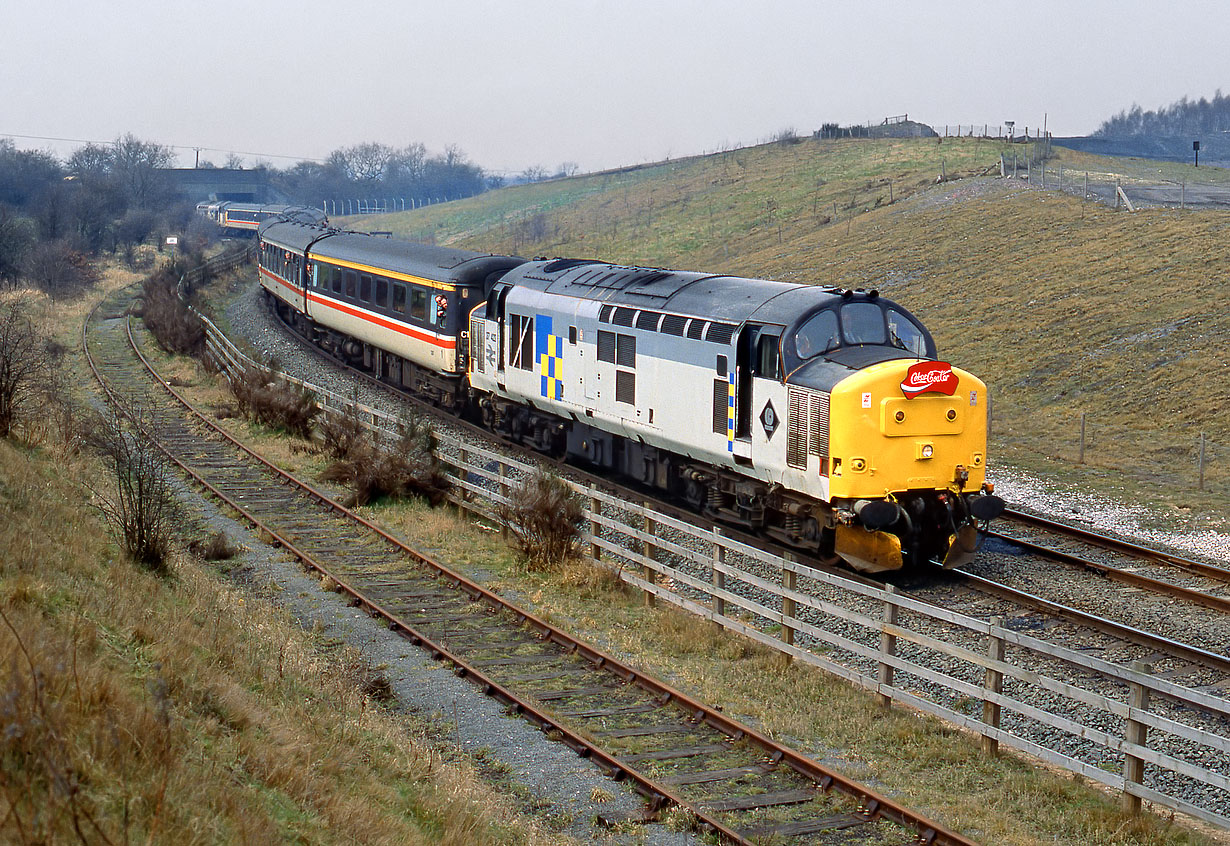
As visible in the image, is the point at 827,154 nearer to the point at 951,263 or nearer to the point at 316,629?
the point at 951,263

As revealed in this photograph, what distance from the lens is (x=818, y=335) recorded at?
15578 mm

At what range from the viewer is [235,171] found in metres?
162

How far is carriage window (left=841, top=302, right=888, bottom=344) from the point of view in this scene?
15.7 metres

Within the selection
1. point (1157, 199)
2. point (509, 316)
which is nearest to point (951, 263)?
point (1157, 199)

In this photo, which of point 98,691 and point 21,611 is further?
point 21,611

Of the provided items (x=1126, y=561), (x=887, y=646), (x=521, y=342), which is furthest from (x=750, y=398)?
(x=521, y=342)

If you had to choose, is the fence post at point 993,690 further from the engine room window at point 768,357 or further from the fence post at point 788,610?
the engine room window at point 768,357

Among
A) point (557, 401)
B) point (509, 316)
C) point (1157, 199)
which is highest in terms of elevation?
point (1157, 199)

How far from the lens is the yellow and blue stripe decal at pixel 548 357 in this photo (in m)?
21.3

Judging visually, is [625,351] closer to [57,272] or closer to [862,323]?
[862,323]

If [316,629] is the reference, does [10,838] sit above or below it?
above

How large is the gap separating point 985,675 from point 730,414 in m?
6.96

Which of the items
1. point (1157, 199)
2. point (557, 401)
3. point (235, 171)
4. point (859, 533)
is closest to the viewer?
point (859, 533)

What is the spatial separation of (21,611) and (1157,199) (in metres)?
50.4
